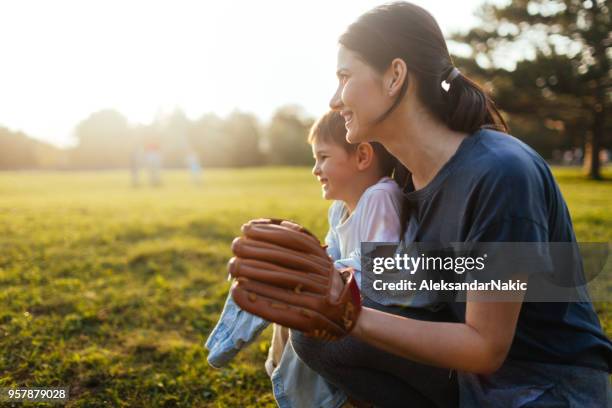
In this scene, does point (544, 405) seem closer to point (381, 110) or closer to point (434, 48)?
point (381, 110)

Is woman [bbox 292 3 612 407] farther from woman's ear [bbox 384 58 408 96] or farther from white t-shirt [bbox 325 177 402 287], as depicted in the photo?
white t-shirt [bbox 325 177 402 287]

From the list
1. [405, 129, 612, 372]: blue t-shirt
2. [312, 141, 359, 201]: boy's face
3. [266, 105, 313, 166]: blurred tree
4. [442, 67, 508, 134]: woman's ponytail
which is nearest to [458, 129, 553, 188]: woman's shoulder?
[405, 129, 612, 372]: blue t-shirt

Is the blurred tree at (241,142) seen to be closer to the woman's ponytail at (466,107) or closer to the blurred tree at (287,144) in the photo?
the blurred tree at (287,144)

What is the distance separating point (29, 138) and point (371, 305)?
2273 inches

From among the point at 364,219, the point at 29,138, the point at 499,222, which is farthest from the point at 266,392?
the point at 29,138

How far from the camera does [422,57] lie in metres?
2.03

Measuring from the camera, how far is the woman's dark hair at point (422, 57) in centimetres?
203

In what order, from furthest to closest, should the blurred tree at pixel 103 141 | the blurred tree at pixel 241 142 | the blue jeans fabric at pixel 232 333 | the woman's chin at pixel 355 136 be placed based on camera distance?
the blurred tree at pixel 241 142, the blurred tree at pixel 103 141, the blue jeans fabric at pixel 232 333, the woman's chin at pixel 355 136

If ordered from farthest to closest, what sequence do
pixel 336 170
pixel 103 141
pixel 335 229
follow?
pixel 103 141, pixel 336 170, pixel 335 229

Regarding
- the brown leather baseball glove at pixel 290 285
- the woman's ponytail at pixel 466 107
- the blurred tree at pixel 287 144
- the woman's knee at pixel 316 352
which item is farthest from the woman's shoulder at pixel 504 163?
the blurred tree at pixel 287 144

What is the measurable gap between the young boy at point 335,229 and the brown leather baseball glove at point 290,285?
0.63 meters

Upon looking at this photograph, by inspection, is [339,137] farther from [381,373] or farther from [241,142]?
[241,142]

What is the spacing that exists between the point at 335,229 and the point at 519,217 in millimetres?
1400

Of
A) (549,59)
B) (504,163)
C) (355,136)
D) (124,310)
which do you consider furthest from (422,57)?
(549,59)
